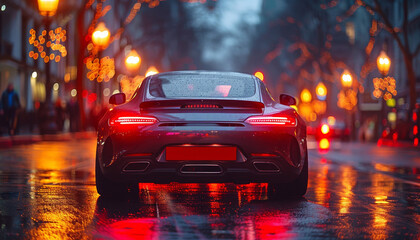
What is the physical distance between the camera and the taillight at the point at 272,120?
8.07 m

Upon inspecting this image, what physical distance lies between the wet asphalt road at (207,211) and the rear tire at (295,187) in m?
0.13

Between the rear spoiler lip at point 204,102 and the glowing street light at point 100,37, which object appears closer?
the rear spoiler lip at point 204,102

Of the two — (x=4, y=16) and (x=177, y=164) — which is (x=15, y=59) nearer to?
(x=4, y=16)

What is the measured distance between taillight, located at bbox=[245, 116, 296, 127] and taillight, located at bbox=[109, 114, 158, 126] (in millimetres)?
936

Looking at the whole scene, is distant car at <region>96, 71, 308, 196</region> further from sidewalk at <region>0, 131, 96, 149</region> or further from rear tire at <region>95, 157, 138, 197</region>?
sidewalk at <region>0, 131, 96, 149</region>

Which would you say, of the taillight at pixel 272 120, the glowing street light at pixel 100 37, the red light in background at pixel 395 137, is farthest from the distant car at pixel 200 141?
the glowing street light at pixel 100 37

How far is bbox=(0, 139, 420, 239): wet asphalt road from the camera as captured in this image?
636 centimetres

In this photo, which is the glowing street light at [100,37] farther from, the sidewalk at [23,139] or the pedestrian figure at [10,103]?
the pedestrian figure at [10,103]

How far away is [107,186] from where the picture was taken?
8.66m

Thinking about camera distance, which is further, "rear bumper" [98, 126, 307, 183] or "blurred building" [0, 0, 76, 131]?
→ "blurred building" [0, 0, 76, 131]

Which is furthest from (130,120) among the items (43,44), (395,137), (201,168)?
(43,44)

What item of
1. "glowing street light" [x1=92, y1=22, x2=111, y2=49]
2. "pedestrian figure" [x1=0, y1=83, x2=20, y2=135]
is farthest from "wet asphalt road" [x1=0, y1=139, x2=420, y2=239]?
"glowing street light" [x1=92, y1=22, x2=111, y2=49]

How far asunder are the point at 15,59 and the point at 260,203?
119 ft

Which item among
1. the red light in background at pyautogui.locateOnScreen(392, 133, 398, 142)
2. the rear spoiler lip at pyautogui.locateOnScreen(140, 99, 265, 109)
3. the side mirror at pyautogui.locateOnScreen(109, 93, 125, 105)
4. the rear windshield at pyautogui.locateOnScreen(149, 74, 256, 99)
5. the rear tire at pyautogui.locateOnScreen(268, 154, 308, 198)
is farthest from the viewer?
the red light in background at pyautogui.locateOnScreen(392, 133, 398, 142)
